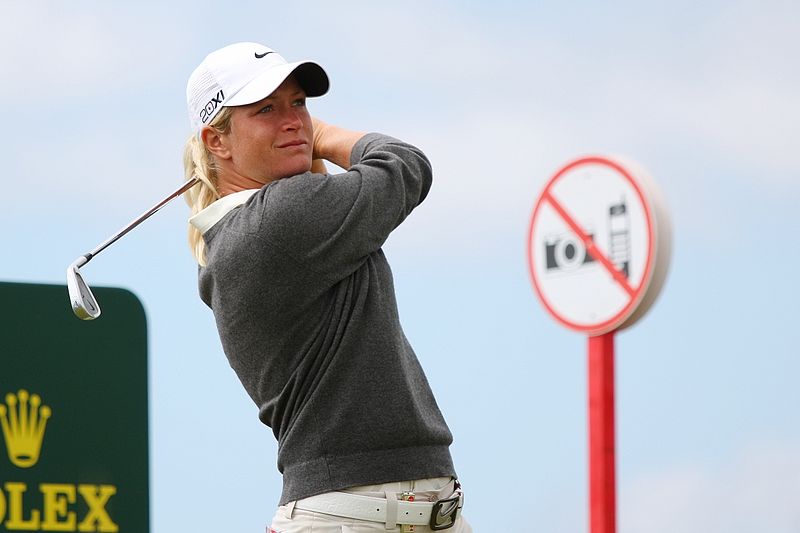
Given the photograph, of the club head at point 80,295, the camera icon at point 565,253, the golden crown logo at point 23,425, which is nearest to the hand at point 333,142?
the club head at point 80,295

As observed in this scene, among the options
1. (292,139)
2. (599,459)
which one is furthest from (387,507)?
(599,459)

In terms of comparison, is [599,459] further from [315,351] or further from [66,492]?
[315,351]

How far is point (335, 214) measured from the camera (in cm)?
265

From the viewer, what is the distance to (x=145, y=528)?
14.3 ft

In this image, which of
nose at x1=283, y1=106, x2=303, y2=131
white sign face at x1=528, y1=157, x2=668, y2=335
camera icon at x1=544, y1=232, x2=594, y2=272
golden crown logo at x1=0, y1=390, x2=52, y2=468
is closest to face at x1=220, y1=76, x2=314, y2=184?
nose at x1=283, y1=106, x2=303, y2=131

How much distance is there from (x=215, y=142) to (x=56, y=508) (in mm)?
1875

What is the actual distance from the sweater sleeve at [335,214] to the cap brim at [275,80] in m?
0.19

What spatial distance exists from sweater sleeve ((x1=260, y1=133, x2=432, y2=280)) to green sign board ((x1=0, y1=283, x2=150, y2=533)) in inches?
71.3

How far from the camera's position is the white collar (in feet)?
9.08

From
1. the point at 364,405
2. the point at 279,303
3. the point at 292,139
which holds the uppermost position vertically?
the point at 292,139

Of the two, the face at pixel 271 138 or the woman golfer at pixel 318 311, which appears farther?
the face at pixel 271 138

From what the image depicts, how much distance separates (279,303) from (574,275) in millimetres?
3089

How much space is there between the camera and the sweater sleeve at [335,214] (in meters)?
2.63

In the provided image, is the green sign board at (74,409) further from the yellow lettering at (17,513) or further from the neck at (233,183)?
the neck at (233,183)
